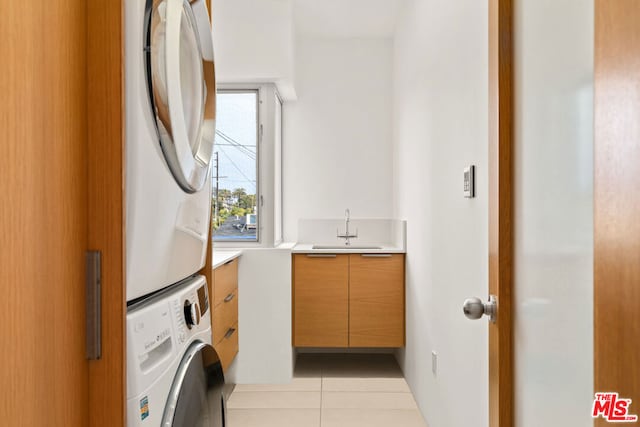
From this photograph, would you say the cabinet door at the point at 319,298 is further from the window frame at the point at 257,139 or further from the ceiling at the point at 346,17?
the ceiling at the point at 346,17

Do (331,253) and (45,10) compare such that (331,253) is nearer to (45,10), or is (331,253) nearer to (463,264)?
(463,264)

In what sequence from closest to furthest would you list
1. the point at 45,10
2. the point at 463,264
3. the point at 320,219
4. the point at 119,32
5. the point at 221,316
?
1. the point at 45,10
2. the point at 119,32
3. the point at 463,264
4. the point at 221,316
5. the point at 320,219

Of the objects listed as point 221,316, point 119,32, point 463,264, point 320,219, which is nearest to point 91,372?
point 119,32

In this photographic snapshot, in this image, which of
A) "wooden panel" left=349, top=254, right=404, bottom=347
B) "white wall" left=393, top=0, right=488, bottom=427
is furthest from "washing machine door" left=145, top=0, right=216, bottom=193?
"wooden panel" left=349, top=254, right=404, bottom=347

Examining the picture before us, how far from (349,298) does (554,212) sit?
8.75ft

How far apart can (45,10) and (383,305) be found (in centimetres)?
307

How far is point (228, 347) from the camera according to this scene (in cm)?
289

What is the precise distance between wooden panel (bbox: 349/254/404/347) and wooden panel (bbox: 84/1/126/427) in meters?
2.78

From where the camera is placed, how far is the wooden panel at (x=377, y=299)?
3465mm

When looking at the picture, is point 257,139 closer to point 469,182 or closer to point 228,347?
point 228,347

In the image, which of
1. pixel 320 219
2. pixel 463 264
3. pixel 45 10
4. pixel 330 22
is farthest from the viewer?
pixel 320 219

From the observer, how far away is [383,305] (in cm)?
347

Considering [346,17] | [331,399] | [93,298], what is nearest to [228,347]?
[331,399]

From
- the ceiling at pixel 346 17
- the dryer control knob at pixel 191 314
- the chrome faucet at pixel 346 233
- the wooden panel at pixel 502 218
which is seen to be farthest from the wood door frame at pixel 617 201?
the chrome faucet at pixel 346 233
